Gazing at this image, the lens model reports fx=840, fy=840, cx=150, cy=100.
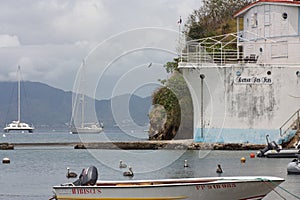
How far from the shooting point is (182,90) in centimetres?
8525

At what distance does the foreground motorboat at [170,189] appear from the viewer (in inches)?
1363

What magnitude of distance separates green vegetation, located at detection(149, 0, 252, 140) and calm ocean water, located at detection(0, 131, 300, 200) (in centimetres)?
803

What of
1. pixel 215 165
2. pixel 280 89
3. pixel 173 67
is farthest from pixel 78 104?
pixel 215 165

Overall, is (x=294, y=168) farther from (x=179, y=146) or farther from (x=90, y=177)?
(x=179, y=146)

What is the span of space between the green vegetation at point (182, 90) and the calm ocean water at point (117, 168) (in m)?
8.03

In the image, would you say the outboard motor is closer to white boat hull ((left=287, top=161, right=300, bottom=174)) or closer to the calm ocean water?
the calm ocean water

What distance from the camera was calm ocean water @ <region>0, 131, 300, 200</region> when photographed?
47347mm

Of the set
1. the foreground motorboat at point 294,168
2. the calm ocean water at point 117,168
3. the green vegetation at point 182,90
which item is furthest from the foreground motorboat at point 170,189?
the green vegetation at point 182,90

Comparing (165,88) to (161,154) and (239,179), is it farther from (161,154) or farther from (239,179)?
(239,179)

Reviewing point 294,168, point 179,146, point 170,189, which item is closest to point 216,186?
point 170,189

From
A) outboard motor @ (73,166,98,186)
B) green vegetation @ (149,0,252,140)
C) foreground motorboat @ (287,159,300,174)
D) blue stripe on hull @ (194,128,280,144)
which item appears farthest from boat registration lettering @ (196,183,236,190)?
green vegetation @ (149,0,252,140)

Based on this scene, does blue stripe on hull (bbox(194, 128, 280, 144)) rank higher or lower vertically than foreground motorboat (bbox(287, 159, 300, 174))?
higher

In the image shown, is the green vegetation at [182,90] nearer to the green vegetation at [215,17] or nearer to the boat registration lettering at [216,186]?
the green vegetation at [215,17]

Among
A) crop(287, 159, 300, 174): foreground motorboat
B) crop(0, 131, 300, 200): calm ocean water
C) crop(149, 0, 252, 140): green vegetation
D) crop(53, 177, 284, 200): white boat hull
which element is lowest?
crop(0, 131, 300, 200): calm ocean water
